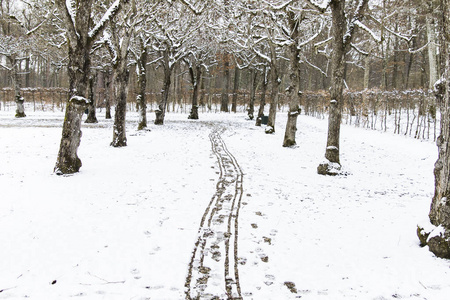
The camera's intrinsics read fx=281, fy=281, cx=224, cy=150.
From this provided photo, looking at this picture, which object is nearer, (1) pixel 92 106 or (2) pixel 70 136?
(2) pixel 70 136

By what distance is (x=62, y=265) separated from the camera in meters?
3.22

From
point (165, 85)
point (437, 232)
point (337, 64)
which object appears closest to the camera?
point (437, 232)

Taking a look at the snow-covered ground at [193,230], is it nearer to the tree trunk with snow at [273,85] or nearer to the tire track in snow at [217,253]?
the tire track in snow at [217,253]

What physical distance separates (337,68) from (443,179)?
4.72m

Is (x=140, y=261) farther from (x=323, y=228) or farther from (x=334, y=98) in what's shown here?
(x=334, y=98)

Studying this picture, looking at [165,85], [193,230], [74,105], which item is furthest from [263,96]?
[193,230]

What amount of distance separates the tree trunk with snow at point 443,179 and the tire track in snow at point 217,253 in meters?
2.50

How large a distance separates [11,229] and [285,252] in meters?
3.83

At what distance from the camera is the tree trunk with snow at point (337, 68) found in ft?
23.7

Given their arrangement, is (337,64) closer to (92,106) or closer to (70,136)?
(70,136)

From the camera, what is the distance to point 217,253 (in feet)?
11.7

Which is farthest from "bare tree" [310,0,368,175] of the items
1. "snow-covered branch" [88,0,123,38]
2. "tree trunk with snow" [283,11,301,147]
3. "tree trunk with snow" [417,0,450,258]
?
"snow-covered branch" [88,0,123,38]

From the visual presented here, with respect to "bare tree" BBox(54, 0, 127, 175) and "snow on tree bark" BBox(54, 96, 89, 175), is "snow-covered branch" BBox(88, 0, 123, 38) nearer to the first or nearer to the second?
"bare tree" BBox(54, 0, 127, 175)

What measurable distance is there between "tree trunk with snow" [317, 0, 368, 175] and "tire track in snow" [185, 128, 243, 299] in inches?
127
